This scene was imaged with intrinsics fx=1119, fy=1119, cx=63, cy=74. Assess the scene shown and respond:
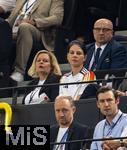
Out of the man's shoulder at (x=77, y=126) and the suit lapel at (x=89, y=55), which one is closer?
the man's shoulder at (x=77, y=126)

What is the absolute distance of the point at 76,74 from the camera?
1383 cm

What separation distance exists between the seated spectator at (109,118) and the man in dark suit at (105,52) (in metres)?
1.64

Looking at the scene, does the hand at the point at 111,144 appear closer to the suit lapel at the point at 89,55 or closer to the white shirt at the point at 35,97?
the white shirt at the point at 35,97

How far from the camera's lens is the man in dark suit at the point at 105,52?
14219 mm

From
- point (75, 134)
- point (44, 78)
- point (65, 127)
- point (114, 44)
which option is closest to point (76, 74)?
point (44, 78)

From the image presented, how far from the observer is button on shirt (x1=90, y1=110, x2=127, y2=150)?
12.3 metres

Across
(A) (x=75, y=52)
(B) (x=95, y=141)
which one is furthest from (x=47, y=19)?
(B) (x=95, y=141)

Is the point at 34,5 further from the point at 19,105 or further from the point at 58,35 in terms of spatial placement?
the point at 19,105

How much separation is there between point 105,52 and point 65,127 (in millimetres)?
1829

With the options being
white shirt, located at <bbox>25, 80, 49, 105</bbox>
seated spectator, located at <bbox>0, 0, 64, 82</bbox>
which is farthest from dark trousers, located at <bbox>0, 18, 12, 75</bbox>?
white shirt, located at <bbox>25, 80, 49, 105</bbox>

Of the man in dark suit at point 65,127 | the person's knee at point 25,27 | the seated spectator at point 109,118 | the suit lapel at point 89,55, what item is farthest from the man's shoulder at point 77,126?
the person's knee at point 25,27

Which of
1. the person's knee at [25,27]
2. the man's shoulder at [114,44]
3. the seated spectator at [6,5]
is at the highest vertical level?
the seated spectator at [6,5]

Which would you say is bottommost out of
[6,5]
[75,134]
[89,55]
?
[75,134]

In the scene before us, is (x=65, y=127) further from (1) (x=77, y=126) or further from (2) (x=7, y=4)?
(2) (x=7, y=4)
